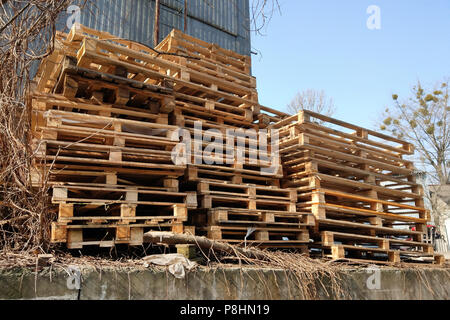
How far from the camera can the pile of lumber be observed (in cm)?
446

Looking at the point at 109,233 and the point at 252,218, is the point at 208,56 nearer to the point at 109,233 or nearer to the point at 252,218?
the point at 252,218

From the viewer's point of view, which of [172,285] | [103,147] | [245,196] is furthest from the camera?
[245,196]

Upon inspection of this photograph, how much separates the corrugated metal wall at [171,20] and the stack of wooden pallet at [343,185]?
4.66 meters

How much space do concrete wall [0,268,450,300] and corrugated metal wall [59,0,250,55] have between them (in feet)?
23.7

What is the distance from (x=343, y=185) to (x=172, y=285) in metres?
4.00

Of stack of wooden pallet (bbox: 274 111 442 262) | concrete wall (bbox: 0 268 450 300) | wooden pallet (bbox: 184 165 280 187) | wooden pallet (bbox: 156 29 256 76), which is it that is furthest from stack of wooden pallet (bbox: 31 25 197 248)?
stack of wooden pallet (bbox: 274 111 442 262)

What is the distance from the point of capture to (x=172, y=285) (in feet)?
12.9

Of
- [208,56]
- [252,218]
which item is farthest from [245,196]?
[208,56]

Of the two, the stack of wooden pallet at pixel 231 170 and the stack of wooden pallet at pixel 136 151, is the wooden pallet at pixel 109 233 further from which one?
the stack of wooden pallet at pixel 231 170

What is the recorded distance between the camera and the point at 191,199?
4969 mm

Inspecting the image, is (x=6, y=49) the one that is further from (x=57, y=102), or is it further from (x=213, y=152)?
(x=213, y=152)

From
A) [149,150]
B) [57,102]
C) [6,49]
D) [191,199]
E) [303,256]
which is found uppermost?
[6,49]
